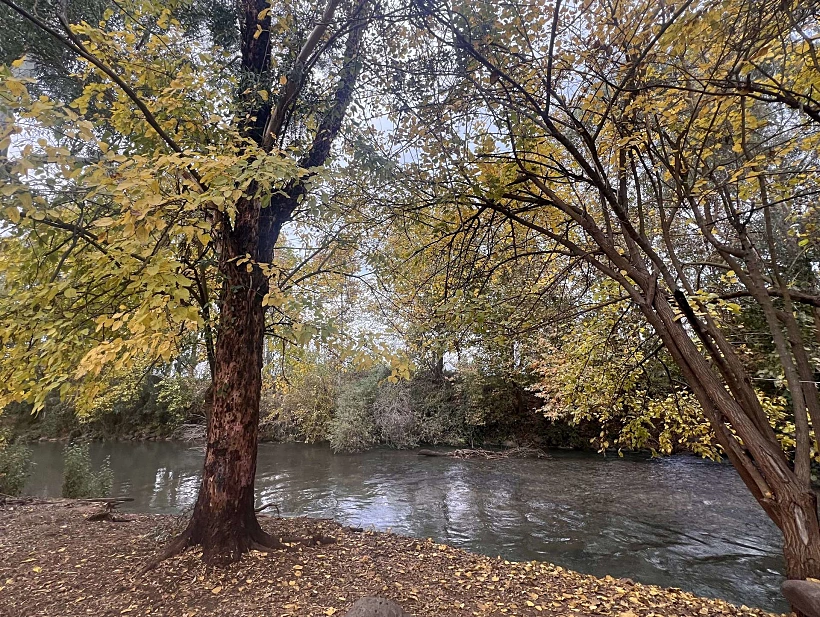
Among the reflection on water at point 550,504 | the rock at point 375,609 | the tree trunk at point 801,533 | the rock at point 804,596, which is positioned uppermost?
the tree trunk at point 801,533

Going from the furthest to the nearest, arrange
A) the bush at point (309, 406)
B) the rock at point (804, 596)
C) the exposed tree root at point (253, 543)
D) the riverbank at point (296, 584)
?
the bush at point (309, 406) < the exposed tree root at point (253, 543) < the riverbank at point (296, 584) < the rock at point (804, 596)

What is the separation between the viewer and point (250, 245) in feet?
12.5

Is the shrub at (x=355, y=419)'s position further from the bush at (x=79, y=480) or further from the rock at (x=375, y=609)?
the rock at (x=375, y=609)

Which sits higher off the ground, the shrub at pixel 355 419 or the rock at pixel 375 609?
the shrub at pixel 355 419

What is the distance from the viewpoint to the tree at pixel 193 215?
2529mm

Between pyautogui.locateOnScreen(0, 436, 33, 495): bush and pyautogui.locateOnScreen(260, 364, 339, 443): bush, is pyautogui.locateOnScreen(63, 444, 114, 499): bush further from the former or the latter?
pyautogui.locateOnScreen(260, 364, 339, 443): bush

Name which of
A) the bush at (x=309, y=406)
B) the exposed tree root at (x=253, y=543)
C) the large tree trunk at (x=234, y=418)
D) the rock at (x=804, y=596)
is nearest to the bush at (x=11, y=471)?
the exposed tree root at (x=253, y=543)

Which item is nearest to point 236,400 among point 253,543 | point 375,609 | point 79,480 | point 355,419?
point 253,543

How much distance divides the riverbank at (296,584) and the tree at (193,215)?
1.27 ft

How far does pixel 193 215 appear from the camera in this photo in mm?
3018

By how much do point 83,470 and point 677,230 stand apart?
986cm

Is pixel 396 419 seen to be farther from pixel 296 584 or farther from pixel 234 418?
pixel 296 584

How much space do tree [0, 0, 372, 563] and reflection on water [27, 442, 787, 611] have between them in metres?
3.44

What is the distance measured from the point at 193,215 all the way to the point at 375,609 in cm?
290
